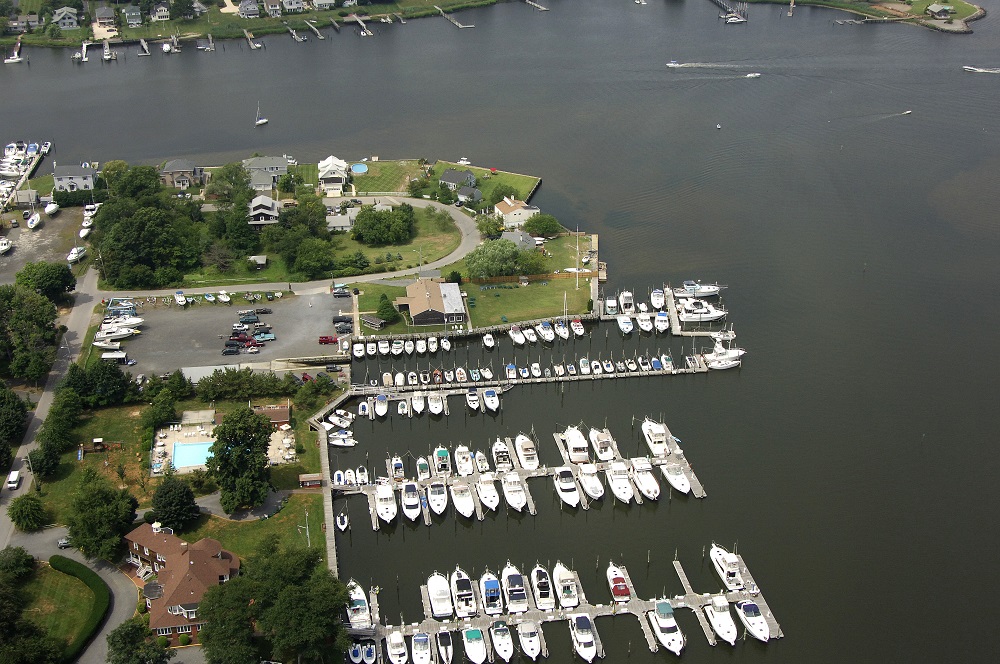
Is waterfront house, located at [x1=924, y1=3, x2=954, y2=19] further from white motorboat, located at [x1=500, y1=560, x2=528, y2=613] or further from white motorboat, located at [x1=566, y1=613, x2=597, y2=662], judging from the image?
white motorboat, located at [x1=566, y1=613, x2=597, y2=662]

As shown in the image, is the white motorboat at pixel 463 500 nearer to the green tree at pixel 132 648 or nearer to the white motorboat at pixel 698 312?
the green tree at pixel 132 648

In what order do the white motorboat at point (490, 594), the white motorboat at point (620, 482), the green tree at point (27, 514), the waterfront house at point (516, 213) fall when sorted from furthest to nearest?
the waterfront house at point (516, 213) → the white motorboat at point (620, 482) → the green tree at point (27, 514) → the white motorboat at point (490, 594)

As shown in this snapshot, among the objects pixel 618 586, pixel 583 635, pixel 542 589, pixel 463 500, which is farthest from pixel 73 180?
pixel 583 635

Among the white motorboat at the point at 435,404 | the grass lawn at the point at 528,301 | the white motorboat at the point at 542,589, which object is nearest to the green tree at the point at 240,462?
the white motorboat at the point at 435,404

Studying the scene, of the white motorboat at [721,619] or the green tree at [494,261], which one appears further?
the green tree at [494,261]

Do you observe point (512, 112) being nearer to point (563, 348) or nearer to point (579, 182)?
point (579, 182)

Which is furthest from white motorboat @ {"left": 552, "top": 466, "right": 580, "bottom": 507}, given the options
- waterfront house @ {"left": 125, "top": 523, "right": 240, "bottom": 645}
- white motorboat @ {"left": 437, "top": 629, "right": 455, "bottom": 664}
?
waterfront house @ {"left": 125, "top": 523, "right": 240, "bottom": 645}
